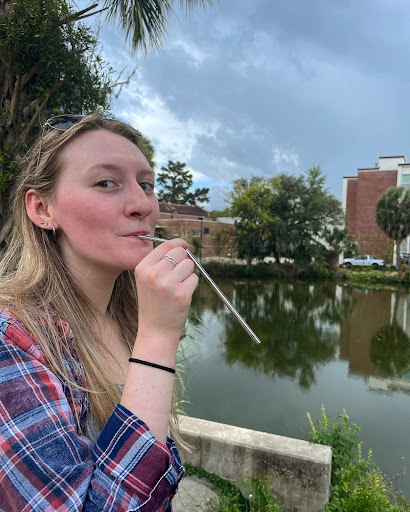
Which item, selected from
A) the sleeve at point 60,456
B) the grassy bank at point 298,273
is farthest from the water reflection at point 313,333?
the sleeve at point 60,456

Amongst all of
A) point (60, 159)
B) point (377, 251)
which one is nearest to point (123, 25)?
point (60, 159)

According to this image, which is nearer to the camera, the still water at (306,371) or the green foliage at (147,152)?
the green foliage at (147,152)

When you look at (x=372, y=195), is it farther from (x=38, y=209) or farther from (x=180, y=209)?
(x=38, y=209)

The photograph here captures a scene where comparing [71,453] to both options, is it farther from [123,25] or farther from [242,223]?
[242,223]

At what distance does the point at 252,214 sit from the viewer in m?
22.7

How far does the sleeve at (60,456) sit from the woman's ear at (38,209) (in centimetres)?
34

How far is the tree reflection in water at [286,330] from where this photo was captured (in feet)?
23.6

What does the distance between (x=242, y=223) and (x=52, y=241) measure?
22.2 m

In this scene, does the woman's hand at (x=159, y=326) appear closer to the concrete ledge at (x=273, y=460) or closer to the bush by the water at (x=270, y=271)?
the concrete ledge at (x=273, y=460)

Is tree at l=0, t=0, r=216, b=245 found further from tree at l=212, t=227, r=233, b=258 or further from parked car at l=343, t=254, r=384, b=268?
parked car at l=343, t=254, r=384, b=268

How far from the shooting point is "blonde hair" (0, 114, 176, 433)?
74 centimetres

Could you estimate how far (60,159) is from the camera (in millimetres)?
881

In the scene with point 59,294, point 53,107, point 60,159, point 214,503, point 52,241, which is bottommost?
point 214,503

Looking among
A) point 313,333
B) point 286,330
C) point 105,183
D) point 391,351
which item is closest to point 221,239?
point 286,330
